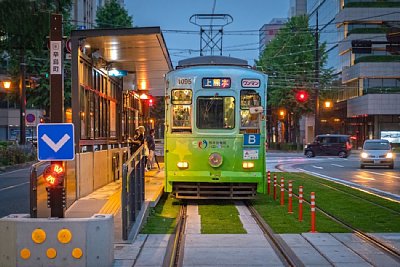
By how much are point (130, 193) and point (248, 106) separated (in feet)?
17.8

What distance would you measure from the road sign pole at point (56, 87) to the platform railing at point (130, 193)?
136 cm

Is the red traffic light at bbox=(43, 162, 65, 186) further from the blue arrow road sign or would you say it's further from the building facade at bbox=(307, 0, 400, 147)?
the building facade at bbox=(307, 0, 400, 147)

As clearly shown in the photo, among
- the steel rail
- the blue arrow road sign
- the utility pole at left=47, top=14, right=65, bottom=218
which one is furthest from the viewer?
the steel rail

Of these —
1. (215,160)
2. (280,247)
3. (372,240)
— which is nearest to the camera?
(280,247)

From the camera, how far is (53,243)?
26.7ft

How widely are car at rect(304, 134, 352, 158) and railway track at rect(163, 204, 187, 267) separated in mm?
39395

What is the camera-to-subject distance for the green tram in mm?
15242

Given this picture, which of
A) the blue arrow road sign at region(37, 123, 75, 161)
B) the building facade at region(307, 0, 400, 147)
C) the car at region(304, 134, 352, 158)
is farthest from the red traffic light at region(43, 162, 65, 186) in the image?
the building facade at region(307, 0, 400, 147)

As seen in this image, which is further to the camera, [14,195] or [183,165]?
→ [14,195]

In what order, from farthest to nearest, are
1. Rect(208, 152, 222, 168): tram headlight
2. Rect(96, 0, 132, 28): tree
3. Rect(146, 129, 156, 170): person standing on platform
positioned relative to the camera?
Rect(96, 0, 132, 28): tree → Rect(146, 129, 156, 170): person standing on platform → Rect(208, 152, 222, 168): tram headlight

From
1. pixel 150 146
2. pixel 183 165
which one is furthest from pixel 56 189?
pixel 150 146

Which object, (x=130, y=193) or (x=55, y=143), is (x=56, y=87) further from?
(x=130, y=193)

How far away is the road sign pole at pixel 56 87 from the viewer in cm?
880

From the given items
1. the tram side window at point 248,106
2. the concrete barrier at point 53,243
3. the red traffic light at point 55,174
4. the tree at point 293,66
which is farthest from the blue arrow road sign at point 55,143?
the tree at point 293,66
